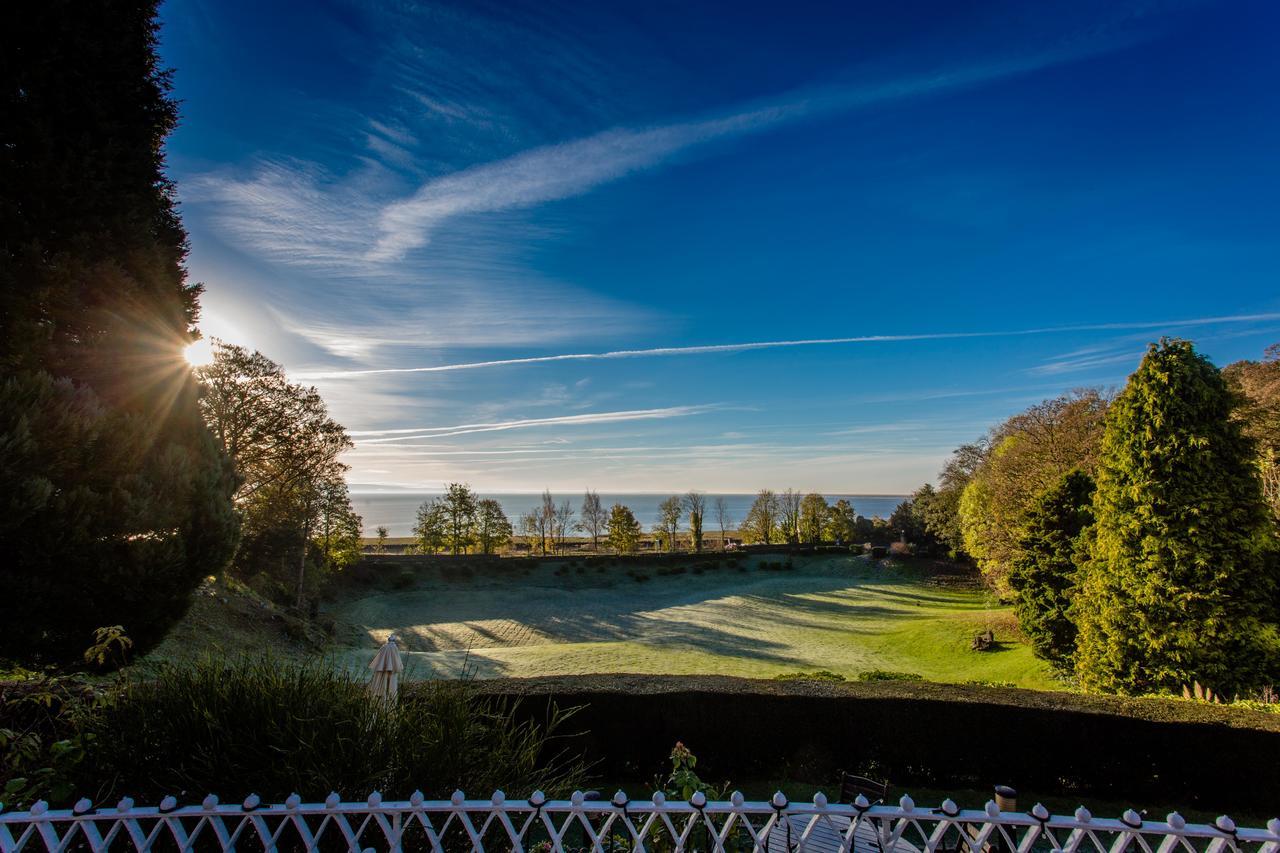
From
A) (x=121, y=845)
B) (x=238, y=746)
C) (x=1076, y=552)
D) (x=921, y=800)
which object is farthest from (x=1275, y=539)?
(x=121, y=845)

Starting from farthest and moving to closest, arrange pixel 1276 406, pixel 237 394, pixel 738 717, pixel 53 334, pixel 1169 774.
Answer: pixel 237 394, pixel 1276 406, pixel 738 717, pixel 1169 774, pixel 53 334

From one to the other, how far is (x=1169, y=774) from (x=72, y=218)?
13.9m

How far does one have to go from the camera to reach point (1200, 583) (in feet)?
29.3

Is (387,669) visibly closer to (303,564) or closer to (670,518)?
(303,564)

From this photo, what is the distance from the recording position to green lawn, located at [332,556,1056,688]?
16438mm

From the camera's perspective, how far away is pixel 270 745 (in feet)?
12.1

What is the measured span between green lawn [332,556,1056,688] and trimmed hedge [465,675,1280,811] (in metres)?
4.60

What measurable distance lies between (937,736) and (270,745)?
7517 millimetres

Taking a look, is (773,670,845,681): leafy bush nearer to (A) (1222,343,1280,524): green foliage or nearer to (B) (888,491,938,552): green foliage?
(A) (1222,343,1280,524): green foliage

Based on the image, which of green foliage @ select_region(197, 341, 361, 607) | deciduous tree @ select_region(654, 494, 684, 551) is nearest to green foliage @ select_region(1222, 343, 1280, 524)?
green foliage @ select_region(197, 341, 361, 607)

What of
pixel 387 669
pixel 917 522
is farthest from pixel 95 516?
pixel 917 522

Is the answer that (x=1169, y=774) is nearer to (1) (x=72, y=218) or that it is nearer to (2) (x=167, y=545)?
(2) (x=167, y=545)

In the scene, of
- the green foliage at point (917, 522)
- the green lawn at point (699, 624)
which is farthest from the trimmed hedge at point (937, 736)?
the green foliage at point (917, 522)

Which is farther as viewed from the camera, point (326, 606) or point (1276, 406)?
point (326, 606)
